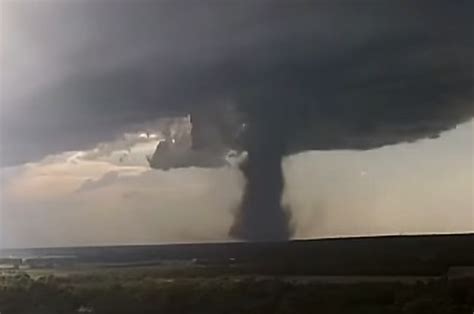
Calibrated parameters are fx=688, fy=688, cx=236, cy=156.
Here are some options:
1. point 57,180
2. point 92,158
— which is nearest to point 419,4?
point 92,158

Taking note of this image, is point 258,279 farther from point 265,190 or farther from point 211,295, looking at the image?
point 265,190

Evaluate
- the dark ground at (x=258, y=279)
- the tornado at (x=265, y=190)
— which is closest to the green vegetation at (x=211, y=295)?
the dark ground at (x=258, y=279)

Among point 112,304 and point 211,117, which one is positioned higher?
point 211,117

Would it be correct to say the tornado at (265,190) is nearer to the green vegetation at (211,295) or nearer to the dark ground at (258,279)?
the dark ground at (258,279)

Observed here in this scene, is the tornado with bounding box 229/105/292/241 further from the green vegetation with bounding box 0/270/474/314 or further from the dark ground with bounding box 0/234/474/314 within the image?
the green vegetation with bounding box 0/270/474/314

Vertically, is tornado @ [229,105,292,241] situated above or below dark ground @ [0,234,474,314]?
above

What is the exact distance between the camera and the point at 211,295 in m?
2.53

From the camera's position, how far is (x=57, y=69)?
2.74 meters

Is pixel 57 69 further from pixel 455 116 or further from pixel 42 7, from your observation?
pixel 455 116

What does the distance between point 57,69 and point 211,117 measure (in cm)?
67

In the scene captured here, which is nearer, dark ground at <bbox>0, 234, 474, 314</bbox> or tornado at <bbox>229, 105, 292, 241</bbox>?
dark ground at <bbox>0, 234, 474, 314</bbox>

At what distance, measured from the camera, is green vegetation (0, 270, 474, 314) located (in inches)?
93.8

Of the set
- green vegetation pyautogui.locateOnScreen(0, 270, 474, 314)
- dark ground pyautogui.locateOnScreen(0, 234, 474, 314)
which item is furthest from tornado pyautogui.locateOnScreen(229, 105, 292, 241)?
green vegetation pyautogui.locateOnScreen(0, 270, 474, 314)

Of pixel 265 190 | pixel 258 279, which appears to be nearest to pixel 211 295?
pixel 258 279
